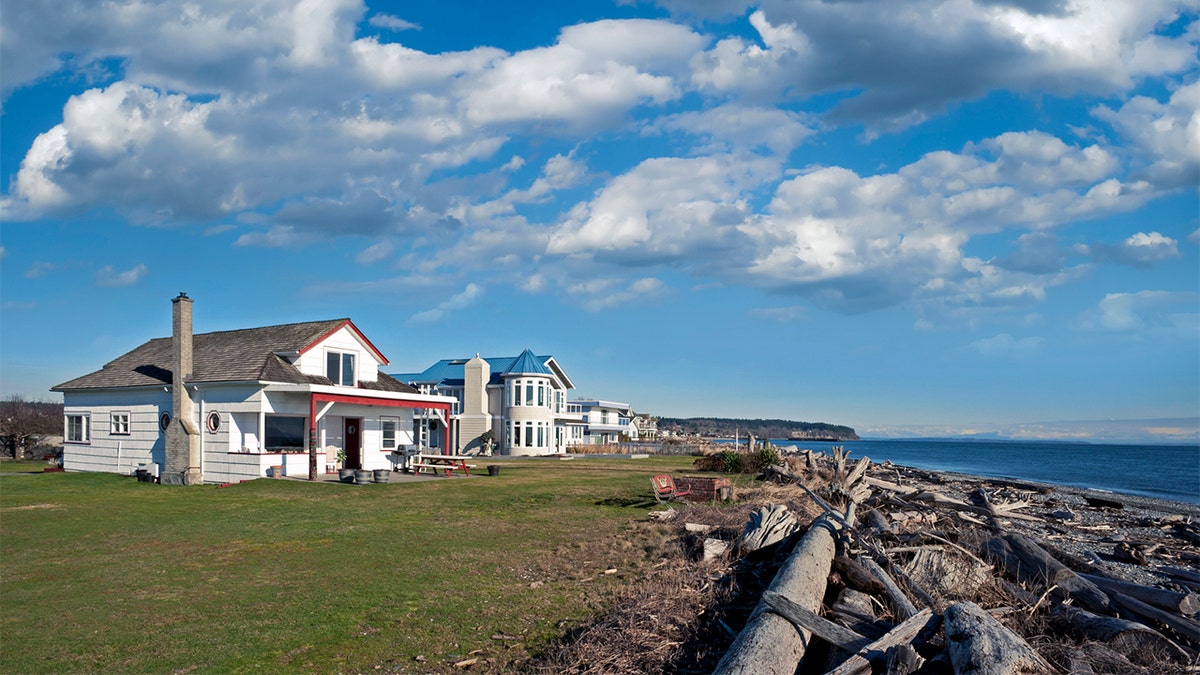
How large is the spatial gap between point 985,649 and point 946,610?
909 mm

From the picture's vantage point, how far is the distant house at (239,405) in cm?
2691

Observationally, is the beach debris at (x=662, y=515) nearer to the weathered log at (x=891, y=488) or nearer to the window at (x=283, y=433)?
the weathered log at (x=891, y=488)

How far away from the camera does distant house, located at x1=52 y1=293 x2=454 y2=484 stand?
26.9 m

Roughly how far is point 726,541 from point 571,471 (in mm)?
23656

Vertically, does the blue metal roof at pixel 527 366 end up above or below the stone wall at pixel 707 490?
above

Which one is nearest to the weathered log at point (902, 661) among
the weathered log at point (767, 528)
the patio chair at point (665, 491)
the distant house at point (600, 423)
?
the weathered log at point (767, 528)

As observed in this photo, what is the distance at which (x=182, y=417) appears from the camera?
1086 inches

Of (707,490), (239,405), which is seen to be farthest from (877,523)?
(239,405)

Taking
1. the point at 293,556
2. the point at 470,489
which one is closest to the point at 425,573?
the point at 293,556

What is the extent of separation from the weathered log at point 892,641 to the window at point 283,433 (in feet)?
81.4

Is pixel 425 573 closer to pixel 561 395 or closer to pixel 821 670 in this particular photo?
pixel 821 670

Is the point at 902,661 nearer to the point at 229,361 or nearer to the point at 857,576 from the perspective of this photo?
the point at 857,576

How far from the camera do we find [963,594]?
27.1ft

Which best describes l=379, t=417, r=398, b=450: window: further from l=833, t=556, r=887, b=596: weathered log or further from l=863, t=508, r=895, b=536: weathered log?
l=833, t=556, r=887, b=596: weathered log
